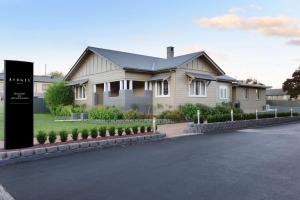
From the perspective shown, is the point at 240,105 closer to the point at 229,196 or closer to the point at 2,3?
the point at 2,3

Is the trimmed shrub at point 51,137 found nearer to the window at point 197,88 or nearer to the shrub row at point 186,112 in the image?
the shrub row at point 186,112

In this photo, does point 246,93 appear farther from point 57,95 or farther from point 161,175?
point 161,175

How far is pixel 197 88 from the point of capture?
23844mm

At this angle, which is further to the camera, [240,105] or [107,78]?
[240,105]

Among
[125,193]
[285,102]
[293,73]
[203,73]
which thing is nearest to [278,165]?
[125,193]

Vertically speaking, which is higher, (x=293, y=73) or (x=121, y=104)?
(x=293, y=73)

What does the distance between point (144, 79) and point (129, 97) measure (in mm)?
2358

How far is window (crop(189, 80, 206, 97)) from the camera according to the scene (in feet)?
76.2

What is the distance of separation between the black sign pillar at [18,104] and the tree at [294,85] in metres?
45.9

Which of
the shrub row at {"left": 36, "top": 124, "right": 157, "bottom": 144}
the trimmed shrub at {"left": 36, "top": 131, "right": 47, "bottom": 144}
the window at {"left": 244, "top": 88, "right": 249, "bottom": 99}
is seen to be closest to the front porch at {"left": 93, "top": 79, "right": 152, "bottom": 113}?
the shrub row at {"left": 36, "top": 124, "right": 157, "bottom": 144}

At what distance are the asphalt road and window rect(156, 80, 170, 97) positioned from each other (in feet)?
43.4

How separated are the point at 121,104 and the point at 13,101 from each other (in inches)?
510

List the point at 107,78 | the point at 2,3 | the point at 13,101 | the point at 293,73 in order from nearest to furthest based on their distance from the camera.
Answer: the point at 13,101
the point at 2,3
the point at 107,78
the point at 293,73

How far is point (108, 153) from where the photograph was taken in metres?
8.84
